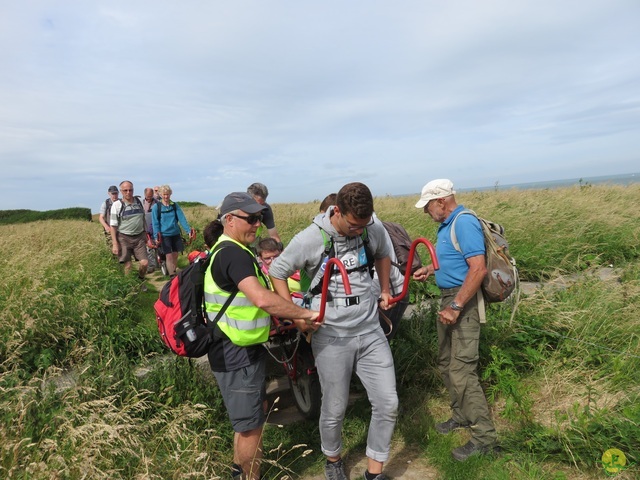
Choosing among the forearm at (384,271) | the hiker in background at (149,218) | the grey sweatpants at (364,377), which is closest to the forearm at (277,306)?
the grey sweatpants at (364,377)

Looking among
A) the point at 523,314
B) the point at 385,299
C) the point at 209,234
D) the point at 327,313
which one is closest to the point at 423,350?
the point at 523,314

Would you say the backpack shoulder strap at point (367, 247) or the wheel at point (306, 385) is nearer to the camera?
the backpack shoulder strap at point (367, 247)

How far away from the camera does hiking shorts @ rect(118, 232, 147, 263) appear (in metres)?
7.47

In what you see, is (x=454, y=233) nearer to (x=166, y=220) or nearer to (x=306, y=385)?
(x=306, y=385)

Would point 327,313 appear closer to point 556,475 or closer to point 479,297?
point 479,297

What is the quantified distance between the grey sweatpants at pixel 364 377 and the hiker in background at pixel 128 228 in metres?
5.31

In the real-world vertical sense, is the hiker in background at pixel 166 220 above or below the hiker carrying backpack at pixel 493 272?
above

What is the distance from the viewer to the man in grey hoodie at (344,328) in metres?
2.84

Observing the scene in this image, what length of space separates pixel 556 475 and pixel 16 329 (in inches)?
197

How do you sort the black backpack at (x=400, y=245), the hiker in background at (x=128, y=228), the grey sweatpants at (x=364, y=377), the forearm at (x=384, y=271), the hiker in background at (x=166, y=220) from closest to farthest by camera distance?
the grey sweatpants at (x=364, y=377)
the forearm at (x=384, y=271)
the black backpack at (x=400, y=245)
the hiker in background at (x=128, y=228)
the hiker in background at (x=166, y=220)

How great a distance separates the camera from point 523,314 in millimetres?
4641

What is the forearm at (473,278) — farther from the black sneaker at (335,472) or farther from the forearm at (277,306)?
the black sneaker at (335,472)

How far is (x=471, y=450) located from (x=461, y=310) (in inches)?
43.6

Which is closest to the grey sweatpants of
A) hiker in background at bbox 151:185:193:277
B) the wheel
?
the wheel
